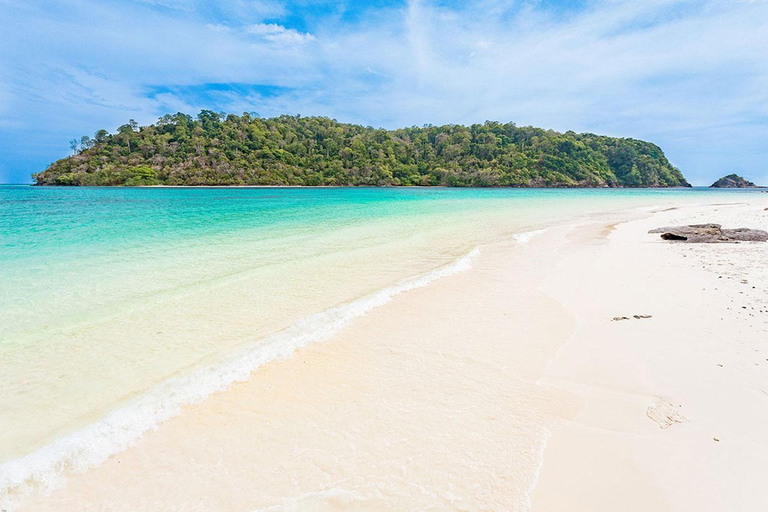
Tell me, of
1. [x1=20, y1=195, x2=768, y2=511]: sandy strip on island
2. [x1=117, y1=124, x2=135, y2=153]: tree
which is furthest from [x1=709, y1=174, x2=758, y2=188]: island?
[x1=117, y1=124, x2=135, y2=153]: tree

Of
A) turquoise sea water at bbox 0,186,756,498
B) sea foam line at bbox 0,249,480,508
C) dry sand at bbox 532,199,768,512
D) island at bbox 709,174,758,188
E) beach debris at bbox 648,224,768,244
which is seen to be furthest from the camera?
island at bbox 709,174,758,188

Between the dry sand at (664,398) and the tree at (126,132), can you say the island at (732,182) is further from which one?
the tree at (126,132)

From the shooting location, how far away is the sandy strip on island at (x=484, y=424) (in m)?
2.52

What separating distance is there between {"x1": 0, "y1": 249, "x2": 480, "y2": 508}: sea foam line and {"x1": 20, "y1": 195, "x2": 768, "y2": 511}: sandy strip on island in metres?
0.15

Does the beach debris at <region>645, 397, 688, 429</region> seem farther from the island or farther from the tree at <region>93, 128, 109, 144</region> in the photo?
the island

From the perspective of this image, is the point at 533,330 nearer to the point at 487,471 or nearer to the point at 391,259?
the point at 487,471

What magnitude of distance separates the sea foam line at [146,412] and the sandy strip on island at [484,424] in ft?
0.49

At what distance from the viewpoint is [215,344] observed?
4.99 metres

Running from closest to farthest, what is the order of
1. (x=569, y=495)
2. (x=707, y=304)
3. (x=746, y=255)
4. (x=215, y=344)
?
(x=569, y=495), (x=215, y=344), (x=707, y=304), (x=746, y=255)

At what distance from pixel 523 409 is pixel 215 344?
4.12 m

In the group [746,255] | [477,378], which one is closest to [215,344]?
[477,378]

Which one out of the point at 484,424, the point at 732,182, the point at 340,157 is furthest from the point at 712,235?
the point at 732,182

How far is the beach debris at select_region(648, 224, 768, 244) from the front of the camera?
11672mm

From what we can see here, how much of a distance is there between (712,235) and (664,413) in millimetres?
12935
